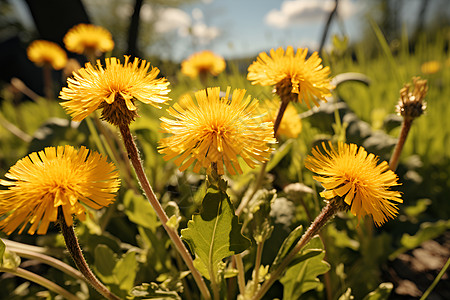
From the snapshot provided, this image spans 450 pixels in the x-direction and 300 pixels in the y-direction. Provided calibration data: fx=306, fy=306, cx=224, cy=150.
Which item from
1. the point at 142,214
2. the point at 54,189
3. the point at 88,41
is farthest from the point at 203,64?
the point at 54,189

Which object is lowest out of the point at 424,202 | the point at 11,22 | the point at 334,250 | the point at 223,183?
the point at 334,250

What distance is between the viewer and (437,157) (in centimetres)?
189

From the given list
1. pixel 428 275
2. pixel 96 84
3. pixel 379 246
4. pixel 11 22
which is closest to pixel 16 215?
pixel 96 84

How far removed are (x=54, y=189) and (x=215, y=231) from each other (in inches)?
14.6

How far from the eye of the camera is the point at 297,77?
2.90 feet

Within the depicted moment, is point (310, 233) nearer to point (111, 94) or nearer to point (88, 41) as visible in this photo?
point (111, 94)

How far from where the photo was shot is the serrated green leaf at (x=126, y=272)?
0.99 metres

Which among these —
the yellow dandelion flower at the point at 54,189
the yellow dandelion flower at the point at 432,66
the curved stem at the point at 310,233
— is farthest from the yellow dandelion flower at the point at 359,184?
the yellow dandelion flower at the point at 432,66

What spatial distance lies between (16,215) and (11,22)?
911 inches

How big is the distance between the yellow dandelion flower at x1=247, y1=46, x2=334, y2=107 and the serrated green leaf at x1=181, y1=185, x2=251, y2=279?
14.7 inches

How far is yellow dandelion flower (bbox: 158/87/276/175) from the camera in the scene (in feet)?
2.09

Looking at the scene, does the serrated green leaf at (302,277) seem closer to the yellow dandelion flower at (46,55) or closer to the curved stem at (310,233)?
the curved stem at (310,233)

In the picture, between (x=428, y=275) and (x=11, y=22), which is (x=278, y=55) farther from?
(x=11, y=22)

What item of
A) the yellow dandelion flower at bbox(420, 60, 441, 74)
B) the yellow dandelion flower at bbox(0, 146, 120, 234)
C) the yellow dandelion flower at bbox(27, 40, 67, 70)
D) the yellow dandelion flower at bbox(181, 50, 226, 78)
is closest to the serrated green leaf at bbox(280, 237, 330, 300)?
the yellow dandelion flower at bbox(0, 146, 120, 234)
